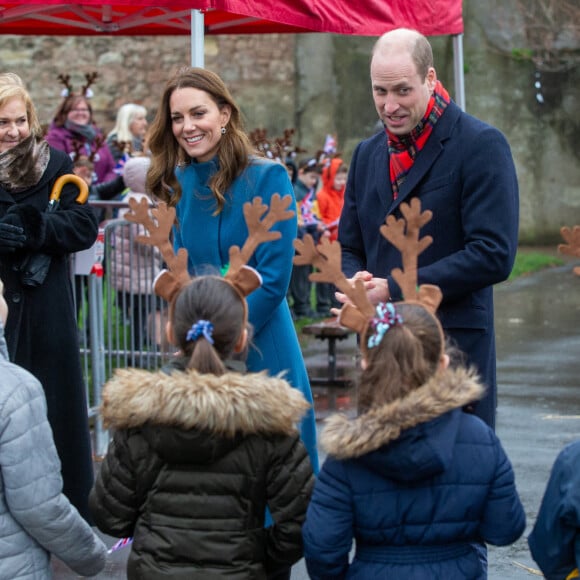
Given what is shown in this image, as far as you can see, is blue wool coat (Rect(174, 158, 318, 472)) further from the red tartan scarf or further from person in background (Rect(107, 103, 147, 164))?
person in background (Rect(107, 103, 147, 164))

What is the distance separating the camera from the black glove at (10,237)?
454cm

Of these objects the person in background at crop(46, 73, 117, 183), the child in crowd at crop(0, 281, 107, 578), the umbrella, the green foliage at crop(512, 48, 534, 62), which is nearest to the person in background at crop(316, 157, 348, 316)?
the person in background at crop(46, 73, 117, 183)

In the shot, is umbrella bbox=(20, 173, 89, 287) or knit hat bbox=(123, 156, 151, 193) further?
knit hat bbox=(123, 156, 151, 193)

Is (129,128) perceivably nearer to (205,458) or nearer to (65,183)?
(65,183)

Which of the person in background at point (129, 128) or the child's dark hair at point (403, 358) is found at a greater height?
the person in background at point (129, 128)

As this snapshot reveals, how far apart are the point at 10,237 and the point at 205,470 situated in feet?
6.10

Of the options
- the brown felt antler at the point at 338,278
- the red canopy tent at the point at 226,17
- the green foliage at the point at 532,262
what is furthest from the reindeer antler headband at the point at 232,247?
the green foliage at the point at 532,262

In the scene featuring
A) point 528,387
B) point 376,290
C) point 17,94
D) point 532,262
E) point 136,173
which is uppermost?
point 17,94

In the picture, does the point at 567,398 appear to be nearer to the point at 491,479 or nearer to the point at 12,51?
the point at 491,479

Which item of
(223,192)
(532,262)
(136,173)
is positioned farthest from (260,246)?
(532,262)

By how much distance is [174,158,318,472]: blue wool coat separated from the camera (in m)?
→ 3.86

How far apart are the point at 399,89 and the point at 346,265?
27.5 inches

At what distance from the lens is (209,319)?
312 cm

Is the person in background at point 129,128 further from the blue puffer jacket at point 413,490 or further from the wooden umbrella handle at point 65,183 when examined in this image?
the blue puffer jacket at point 413,490
